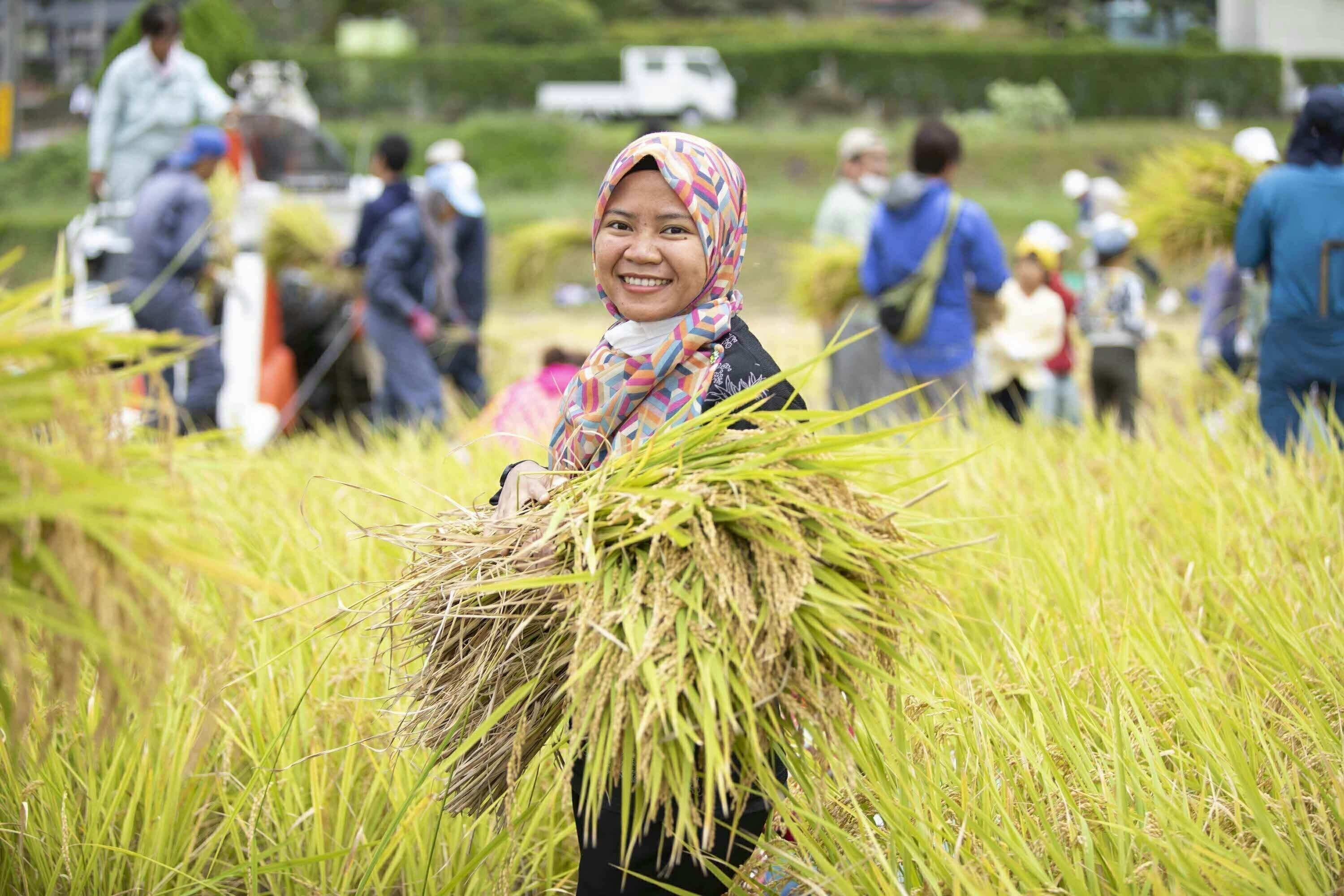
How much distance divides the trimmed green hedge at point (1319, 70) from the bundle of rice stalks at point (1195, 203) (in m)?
1.77

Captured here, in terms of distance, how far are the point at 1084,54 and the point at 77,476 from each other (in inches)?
1095

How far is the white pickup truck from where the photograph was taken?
89.5 ft

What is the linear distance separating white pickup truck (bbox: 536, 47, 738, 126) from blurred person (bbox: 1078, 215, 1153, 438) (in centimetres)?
2057

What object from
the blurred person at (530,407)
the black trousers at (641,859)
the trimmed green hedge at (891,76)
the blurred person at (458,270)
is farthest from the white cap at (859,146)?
the trimmed green hedge at (891,76)

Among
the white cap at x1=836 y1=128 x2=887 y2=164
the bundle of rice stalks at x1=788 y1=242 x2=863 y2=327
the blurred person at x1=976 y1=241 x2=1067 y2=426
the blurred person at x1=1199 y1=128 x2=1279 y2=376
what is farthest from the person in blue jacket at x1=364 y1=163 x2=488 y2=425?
the blurred person at x1=1199 y1=128 x2=1279 y2=376

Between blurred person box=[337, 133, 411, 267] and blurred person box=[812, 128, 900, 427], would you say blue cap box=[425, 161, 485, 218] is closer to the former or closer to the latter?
blurred person box=[337, 133, 411, 267]

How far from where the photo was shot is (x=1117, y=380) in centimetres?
693

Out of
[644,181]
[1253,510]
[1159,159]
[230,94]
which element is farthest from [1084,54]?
[644,181]

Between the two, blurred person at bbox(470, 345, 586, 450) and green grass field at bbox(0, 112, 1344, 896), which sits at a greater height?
blurred person at bbox(470, 345, 586, 450)

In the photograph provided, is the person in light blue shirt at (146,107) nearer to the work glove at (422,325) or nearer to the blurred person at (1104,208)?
the work glove at (422,325)

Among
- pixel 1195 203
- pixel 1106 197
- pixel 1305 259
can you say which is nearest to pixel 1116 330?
pixel 1106 197

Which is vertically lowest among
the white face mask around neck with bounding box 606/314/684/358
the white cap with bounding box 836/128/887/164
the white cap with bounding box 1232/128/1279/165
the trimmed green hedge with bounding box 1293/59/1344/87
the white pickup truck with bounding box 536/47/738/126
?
the white face mask around neck with bounding box 606/314/684/358

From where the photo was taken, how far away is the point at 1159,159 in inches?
239

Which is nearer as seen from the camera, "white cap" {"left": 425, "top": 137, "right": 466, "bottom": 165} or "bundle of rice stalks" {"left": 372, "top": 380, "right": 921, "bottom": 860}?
"bundle of rice stalks" {"left": 372, "top": 380, "right": 921, "bottom": 860}
